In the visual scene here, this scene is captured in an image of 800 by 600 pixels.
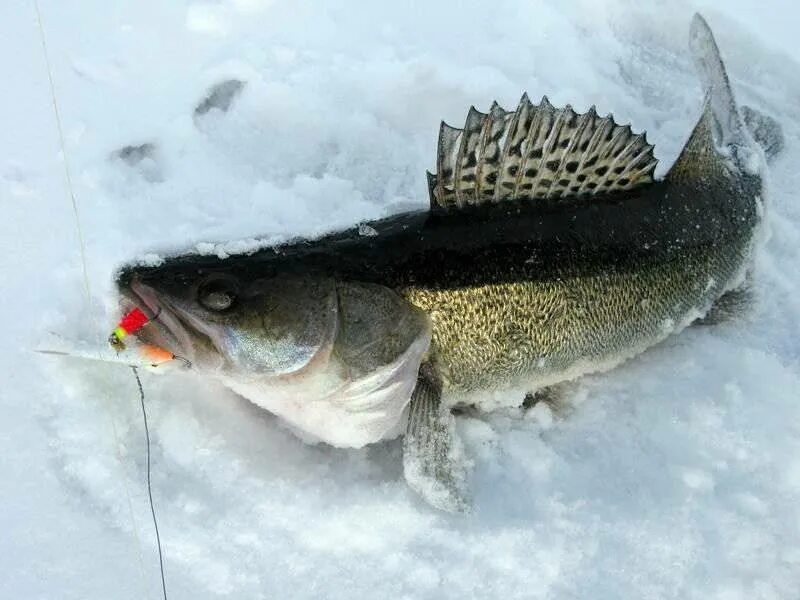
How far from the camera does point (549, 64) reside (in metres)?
3.99

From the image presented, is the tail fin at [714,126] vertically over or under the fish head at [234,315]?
over

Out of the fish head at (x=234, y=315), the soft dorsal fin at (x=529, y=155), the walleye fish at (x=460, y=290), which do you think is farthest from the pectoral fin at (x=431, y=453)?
the soft dorsal fin at (x=529, y=155)

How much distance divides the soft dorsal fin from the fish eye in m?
0.76

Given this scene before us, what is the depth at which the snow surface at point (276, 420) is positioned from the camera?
7.43 ft

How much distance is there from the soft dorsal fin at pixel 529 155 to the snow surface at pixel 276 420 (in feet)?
1.39

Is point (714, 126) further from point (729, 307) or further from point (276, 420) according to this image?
point (276, 420)

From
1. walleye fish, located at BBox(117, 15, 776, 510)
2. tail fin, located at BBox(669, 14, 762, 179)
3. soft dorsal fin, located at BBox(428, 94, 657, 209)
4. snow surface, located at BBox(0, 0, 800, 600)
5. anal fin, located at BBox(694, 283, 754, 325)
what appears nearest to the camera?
walleye fish, located at BBox(117, 15, 776, 510)

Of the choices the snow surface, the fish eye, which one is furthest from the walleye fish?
the snow surface

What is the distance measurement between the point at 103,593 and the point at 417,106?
256 centimetres

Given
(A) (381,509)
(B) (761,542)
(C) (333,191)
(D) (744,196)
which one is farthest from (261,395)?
(D) (744,196)

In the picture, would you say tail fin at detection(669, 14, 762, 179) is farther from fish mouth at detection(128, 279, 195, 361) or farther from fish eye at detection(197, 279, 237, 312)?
fish mouth at detection(128, 279, 195, 361)

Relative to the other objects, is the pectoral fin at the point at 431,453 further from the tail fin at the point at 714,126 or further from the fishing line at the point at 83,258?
the tail fin at the point at 714,126

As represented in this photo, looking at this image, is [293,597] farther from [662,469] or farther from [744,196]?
[744,196]

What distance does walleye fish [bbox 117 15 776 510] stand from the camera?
6.98 ft
